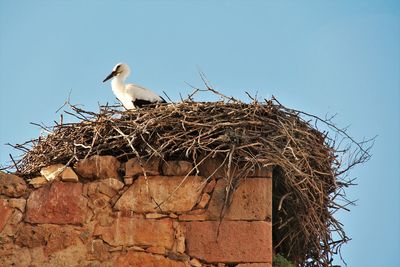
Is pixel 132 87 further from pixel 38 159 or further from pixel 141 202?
pixel 141 202

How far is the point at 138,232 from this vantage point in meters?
6.03

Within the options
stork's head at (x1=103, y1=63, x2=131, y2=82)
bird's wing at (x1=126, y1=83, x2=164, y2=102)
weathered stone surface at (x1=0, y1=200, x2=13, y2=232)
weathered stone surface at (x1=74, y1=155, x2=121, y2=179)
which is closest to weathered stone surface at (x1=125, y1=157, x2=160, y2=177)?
weathered stone surface at (x1=74, y1=155, x2=121, y2=179)

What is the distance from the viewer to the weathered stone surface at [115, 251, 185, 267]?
19.4 feet

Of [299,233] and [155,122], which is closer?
[155,122]

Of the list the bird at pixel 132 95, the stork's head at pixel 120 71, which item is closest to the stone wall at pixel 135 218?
the bird at pixel 132 95

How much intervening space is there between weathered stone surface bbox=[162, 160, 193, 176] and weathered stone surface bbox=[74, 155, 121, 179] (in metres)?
0.42

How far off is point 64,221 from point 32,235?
0.28 metres

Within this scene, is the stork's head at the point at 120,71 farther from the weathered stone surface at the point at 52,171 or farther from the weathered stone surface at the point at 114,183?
the weathered stone surface at the point at 114,183

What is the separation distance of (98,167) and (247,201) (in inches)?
48.8

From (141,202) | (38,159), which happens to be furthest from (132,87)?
(141,202)

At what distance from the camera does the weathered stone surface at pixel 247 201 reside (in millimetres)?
5992

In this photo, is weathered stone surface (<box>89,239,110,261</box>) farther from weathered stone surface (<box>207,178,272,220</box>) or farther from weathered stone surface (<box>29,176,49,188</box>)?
weathered stone surface (<box>207,178,272,220</box>)

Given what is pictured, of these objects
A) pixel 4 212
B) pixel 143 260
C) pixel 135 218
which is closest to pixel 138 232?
pixel 135 218

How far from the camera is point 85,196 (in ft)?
20.4
